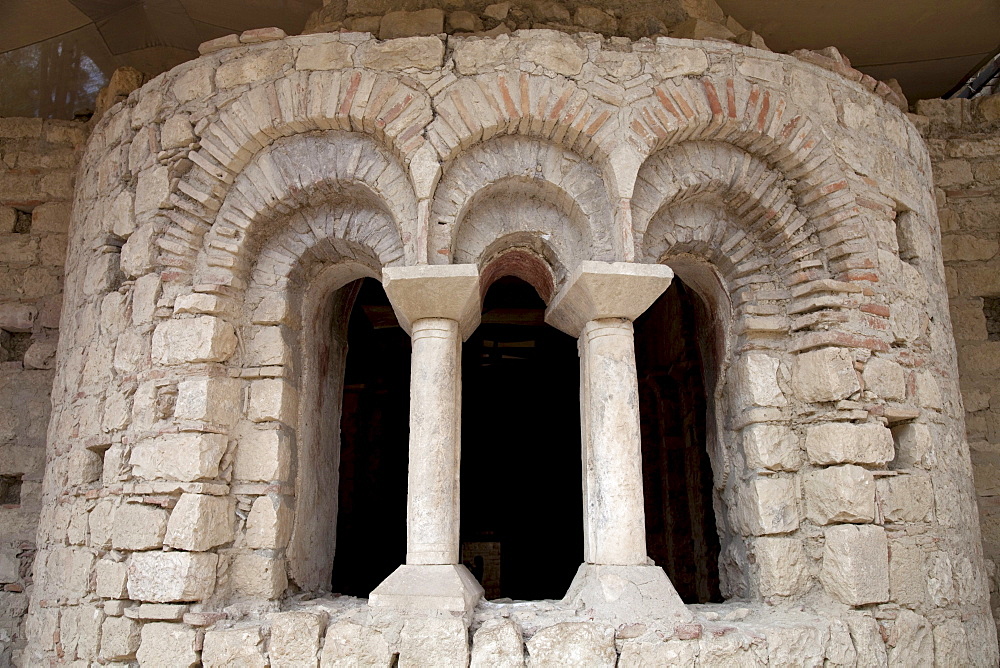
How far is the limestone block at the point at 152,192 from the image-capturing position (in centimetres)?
430

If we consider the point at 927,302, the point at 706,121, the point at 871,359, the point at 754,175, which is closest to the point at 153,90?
the point at 706,121

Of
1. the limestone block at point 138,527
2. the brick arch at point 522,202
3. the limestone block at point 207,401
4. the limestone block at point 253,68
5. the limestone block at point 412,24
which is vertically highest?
the limestone block at point 412,24

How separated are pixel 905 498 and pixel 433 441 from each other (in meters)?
2.38

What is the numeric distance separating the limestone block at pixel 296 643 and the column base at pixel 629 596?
116 centimetres

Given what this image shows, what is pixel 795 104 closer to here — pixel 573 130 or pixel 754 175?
pixel 754 175

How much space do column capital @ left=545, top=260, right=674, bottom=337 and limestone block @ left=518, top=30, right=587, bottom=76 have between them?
1.12 meters

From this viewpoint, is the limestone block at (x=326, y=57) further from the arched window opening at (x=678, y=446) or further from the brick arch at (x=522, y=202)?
the arched window opening at (x=678, y=446)

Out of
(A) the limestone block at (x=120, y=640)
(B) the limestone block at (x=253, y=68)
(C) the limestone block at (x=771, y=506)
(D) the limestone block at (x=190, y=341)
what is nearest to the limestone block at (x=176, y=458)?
(D) the limestone block at (x=190, y=341)

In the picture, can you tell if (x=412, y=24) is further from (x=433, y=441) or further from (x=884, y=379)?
(x=884, y=379)

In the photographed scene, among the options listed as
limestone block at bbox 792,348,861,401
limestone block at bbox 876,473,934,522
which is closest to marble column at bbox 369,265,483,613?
limestone block at bbox 792,348,861,401

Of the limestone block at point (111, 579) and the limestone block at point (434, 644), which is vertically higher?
the limestone block at point (111, 579)

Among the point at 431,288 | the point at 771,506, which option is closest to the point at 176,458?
the point at 431,288

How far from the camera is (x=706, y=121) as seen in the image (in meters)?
4.26

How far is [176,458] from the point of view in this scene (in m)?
3.88
